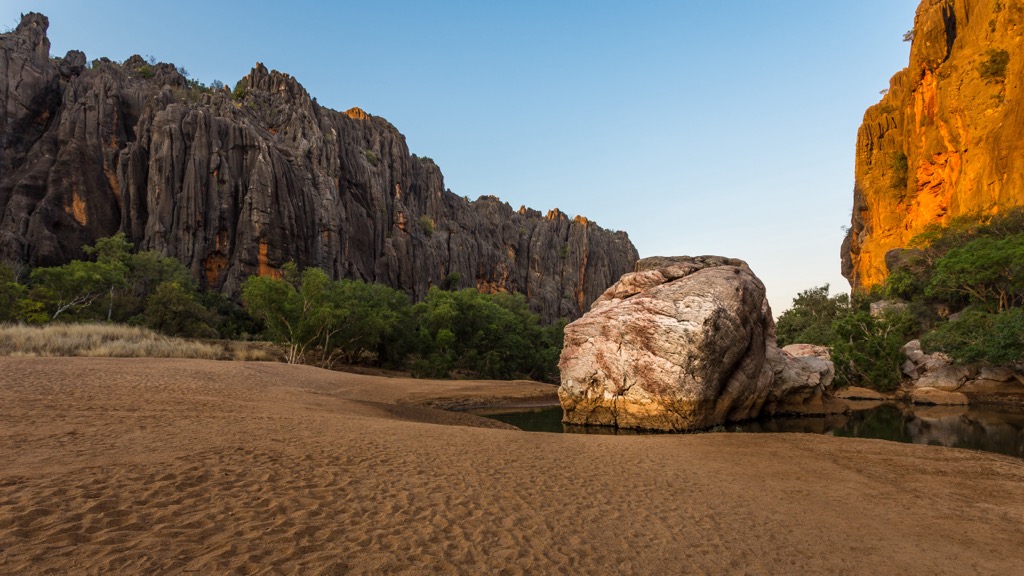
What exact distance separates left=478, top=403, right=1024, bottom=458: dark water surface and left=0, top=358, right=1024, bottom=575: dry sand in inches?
203

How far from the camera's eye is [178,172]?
5753 cm

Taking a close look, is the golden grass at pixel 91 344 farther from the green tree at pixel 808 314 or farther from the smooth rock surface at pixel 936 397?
the green tree at pixel 808 314

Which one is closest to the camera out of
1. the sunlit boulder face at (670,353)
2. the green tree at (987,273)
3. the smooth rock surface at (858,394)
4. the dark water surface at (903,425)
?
the dark water surface at (903,425)

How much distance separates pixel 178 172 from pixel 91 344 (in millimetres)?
42380

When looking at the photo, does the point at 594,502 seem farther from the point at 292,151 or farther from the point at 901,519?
the point at 292,151

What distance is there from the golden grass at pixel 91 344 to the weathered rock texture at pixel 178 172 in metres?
28.5

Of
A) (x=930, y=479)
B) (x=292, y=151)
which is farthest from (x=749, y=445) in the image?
(x=292, y=151)

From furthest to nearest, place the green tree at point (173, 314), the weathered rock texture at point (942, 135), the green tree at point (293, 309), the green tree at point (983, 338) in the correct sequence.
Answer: the weathered rock texture at point (942, 135) → the green tree at point (173, 314) → the green tree at point (293, 309) → the green tree at point (983, 338)

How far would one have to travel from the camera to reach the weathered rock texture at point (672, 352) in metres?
19.0

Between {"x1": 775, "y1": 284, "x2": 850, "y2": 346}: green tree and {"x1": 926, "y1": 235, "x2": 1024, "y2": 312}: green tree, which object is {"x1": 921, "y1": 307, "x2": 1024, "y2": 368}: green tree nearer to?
{"x1": 926, "y1": 235, "x2": 1024, "y2": 312}: green tree

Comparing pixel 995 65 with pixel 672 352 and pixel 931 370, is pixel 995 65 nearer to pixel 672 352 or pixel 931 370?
pixel 931 370

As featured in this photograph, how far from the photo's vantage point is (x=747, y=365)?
22.2m

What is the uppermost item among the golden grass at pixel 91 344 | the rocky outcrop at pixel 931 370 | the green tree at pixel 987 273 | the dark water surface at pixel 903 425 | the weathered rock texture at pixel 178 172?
the weathered rock texture at pixel 178 172

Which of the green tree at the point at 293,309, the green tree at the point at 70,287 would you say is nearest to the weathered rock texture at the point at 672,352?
the green tree at the point at 293,309
